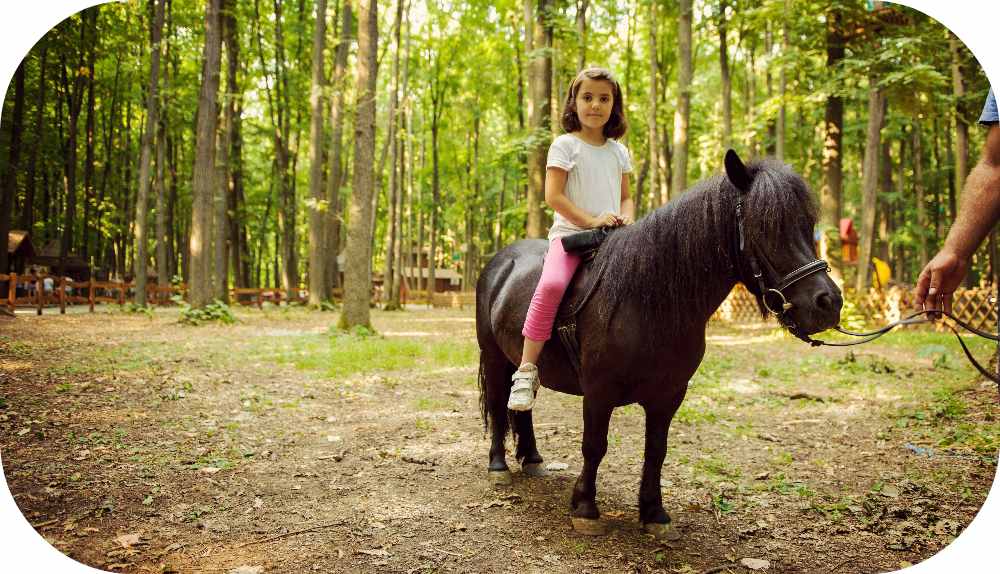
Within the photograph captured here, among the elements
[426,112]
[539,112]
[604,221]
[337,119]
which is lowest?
[604,221]

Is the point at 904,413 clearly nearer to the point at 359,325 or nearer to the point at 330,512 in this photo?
the point at 330,512

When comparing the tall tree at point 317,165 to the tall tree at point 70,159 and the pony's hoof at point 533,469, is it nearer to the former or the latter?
the tall tree at point 70,159

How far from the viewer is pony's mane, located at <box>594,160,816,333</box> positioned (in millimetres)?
2482

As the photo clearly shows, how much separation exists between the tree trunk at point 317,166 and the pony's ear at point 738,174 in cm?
1626

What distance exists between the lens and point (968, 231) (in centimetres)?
205

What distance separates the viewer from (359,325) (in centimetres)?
1243

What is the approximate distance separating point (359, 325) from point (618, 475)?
9.19m

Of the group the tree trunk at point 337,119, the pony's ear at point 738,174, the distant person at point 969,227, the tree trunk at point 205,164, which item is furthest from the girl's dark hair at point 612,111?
the tree trunk at point 205,164

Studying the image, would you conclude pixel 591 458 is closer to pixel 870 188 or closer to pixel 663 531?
pixel 663 531

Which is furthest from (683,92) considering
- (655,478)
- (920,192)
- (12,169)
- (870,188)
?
(920,192)

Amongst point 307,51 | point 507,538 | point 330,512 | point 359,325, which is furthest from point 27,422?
point 307,51

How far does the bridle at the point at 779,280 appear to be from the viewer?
2.39 meters

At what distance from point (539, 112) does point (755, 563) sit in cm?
1008

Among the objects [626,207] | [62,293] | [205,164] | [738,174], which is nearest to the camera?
[738,174]
